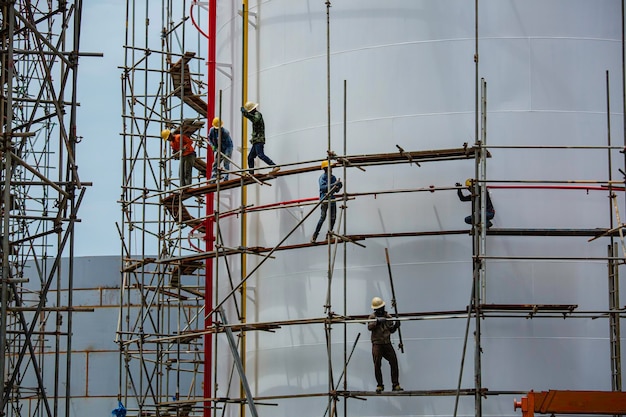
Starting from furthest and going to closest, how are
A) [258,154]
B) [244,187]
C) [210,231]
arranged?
[210,231], [244,187], [258,154]

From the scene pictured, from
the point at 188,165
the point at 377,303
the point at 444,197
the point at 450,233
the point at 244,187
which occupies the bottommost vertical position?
the point at 377,303

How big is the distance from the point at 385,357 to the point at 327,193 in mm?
3166

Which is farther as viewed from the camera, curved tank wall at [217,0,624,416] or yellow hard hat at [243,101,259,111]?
yellow hard hat at [243,101,259,111]

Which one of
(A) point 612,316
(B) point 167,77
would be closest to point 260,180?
(A) point 612,316

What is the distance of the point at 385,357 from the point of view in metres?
24.1

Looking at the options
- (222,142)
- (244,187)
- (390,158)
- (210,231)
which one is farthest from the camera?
(210,231)

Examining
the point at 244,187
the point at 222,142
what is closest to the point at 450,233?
the point at 244,187

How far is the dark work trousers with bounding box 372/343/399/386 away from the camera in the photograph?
2412 centimetres

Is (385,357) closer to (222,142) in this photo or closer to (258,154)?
(258,154)

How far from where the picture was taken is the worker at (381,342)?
24109 millimetres

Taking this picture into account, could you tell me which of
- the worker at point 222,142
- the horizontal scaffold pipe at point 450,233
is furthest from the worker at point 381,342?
the worker at point 222,142

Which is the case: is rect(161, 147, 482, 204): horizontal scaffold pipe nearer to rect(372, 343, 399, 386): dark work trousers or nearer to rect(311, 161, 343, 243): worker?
rect(311, 161, 343, 243): worker

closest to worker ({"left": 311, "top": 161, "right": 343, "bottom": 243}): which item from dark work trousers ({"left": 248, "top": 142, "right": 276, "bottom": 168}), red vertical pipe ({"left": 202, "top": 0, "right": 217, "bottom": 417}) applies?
dark work trousers ({"left": 248, "top": 142, "right": 276, "bottom": 168})

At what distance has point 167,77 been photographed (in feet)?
120
